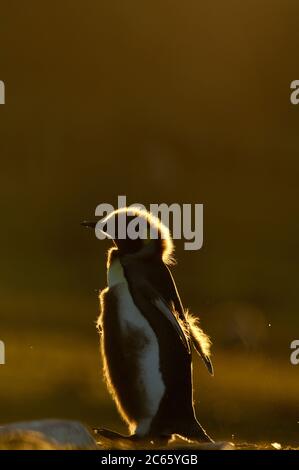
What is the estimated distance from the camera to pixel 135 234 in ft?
21.3

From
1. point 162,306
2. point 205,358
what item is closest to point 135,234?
point 162,306

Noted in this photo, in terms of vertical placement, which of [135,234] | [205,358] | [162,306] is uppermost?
[135,234]

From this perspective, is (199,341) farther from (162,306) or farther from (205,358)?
(162,306)

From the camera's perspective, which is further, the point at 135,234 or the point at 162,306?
the point at 135,234

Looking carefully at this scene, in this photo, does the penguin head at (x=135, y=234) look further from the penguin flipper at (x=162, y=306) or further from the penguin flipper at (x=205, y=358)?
the penguin flipper at (x=205, y=358)

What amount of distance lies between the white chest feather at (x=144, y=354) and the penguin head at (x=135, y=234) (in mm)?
187

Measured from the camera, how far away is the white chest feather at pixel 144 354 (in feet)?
20.5

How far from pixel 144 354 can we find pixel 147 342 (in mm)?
64

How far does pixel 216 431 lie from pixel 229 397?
1274 millimetres

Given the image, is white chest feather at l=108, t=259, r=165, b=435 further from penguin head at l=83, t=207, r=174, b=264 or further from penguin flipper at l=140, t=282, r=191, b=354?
penguin head at l=83, t=207, r=174, b=264

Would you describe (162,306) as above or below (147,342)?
Result: above

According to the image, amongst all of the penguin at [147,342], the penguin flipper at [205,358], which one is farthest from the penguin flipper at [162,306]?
the penguin flipper at [205,358]
